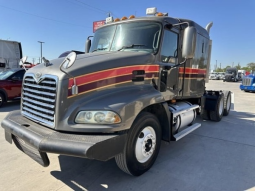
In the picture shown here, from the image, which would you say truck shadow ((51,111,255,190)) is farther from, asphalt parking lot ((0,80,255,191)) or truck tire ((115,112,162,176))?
truck tire ((115,112,162,176))

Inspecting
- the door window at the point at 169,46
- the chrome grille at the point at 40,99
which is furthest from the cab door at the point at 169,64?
the chrome grille at the point at 40,99

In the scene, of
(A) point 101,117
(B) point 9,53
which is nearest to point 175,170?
(A) point 101,117

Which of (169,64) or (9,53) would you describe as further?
(9,53)

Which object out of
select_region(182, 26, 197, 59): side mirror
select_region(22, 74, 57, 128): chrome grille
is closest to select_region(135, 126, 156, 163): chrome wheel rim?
select_region(22, 74, 57, 128): chrome grille

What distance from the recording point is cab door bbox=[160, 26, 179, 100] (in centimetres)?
370

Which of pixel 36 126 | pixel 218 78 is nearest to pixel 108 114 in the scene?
pixel 36 126

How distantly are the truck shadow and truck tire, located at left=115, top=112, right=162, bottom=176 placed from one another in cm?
19

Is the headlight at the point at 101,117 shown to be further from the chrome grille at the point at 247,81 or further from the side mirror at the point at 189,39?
the chrome grille at the point at 247,81

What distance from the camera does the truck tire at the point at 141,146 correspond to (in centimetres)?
280

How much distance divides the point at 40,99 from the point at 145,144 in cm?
171

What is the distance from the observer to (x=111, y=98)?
2.66 metres

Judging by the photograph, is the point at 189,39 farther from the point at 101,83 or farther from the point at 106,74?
the point at 101,83

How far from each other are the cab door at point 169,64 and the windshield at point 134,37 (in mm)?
206

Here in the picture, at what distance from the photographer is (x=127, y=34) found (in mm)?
3699
